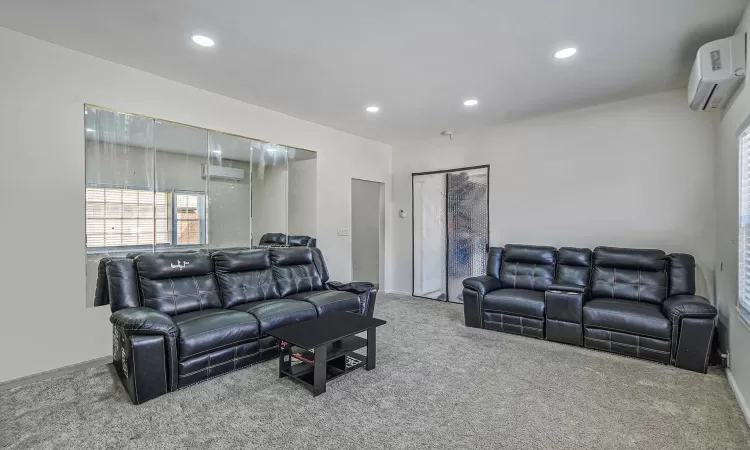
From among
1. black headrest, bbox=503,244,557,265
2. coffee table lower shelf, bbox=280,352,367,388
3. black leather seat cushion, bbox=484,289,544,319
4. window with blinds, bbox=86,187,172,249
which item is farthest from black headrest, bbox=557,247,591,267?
window with blinds, bbox=86,187,172,249

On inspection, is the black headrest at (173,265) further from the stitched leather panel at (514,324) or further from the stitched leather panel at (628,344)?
the stitched leather panel at (628,344)

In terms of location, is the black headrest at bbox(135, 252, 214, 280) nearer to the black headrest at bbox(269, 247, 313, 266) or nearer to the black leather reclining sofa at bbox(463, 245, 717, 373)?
the black headrest at bbox(269, 247, 313, 266)

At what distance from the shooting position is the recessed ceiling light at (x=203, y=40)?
2.84m

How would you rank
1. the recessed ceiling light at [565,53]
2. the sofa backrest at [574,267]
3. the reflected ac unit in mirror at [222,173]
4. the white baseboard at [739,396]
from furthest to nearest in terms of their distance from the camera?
the sofa backrest at [574,267], the reflected ac unit in mirror at [222,173], the recessed ceiling light at [565,53], the white baseboard at [739,396]

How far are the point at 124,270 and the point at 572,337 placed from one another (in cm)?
438

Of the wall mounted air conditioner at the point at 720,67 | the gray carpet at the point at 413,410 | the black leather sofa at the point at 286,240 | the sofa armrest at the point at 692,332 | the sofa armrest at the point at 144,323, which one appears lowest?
the gray carpet at the point at 413,410

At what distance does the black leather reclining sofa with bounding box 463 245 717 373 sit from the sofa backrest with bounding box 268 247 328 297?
6.22ft

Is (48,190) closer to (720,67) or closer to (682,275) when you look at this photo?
(720,67)

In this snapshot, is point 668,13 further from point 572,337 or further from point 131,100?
point 131,100

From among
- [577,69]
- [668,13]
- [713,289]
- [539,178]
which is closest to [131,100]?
[577,69]

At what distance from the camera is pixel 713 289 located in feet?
12.3

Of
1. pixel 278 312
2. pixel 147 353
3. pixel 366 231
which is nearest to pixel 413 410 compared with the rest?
pixel 278 312

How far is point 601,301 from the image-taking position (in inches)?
148

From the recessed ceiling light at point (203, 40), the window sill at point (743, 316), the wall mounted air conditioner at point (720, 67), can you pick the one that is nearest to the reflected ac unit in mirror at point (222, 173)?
the recessed ceiling light at point (203, 40)
